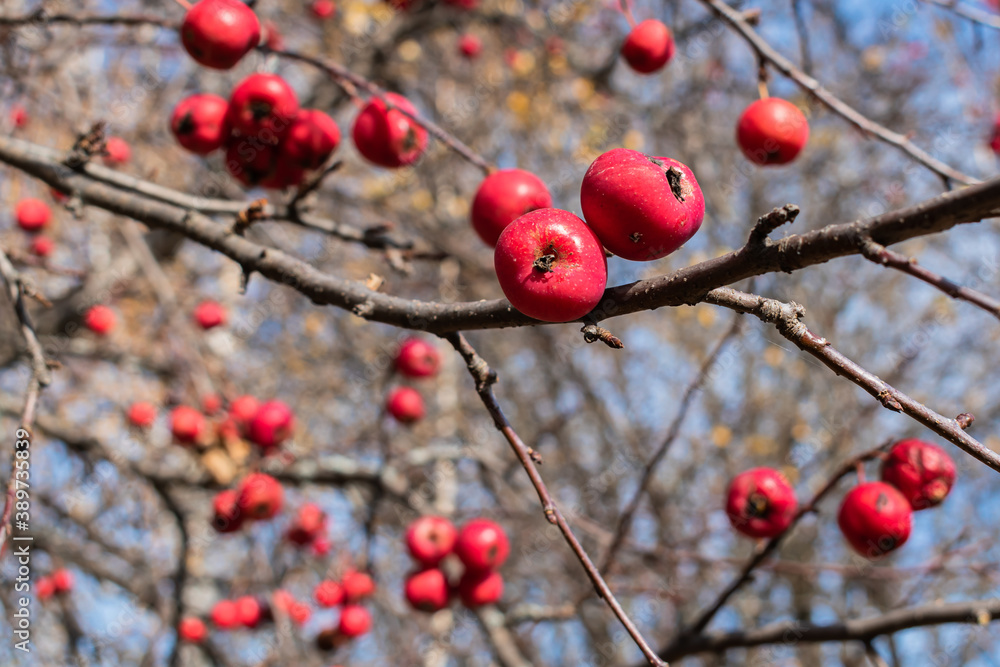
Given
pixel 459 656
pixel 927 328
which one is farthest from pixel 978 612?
pixel 927 328

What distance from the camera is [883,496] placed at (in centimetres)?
245

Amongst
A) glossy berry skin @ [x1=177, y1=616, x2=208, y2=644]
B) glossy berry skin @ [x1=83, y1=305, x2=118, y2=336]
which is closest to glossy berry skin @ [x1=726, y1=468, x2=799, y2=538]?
glossy berry skin @ [x1=177, y1=616, x2=208, y2=644]

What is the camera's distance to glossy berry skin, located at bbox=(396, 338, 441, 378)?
4.41m

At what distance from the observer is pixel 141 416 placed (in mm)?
4406

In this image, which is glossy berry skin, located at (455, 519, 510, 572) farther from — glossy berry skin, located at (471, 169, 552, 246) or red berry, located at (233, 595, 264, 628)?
glossy berry skin, located at (471, 169, 552, 246)

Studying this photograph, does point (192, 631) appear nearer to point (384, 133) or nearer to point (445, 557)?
point (445, 557)

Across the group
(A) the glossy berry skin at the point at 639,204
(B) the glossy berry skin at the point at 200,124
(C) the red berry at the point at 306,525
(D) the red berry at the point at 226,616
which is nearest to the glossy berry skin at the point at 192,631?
(D) the red berry at the point at 226,616

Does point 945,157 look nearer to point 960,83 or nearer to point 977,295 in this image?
point 960,83

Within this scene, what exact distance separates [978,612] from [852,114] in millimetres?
1712

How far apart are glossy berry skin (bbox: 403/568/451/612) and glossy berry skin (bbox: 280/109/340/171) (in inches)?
85.7

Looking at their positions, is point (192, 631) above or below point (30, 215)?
below

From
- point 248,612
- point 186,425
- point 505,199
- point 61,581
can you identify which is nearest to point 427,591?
point 248,612

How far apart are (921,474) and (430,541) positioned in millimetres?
2226

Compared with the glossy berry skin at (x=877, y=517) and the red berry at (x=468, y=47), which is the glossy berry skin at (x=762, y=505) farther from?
the red berry at (x=468, y=47)
